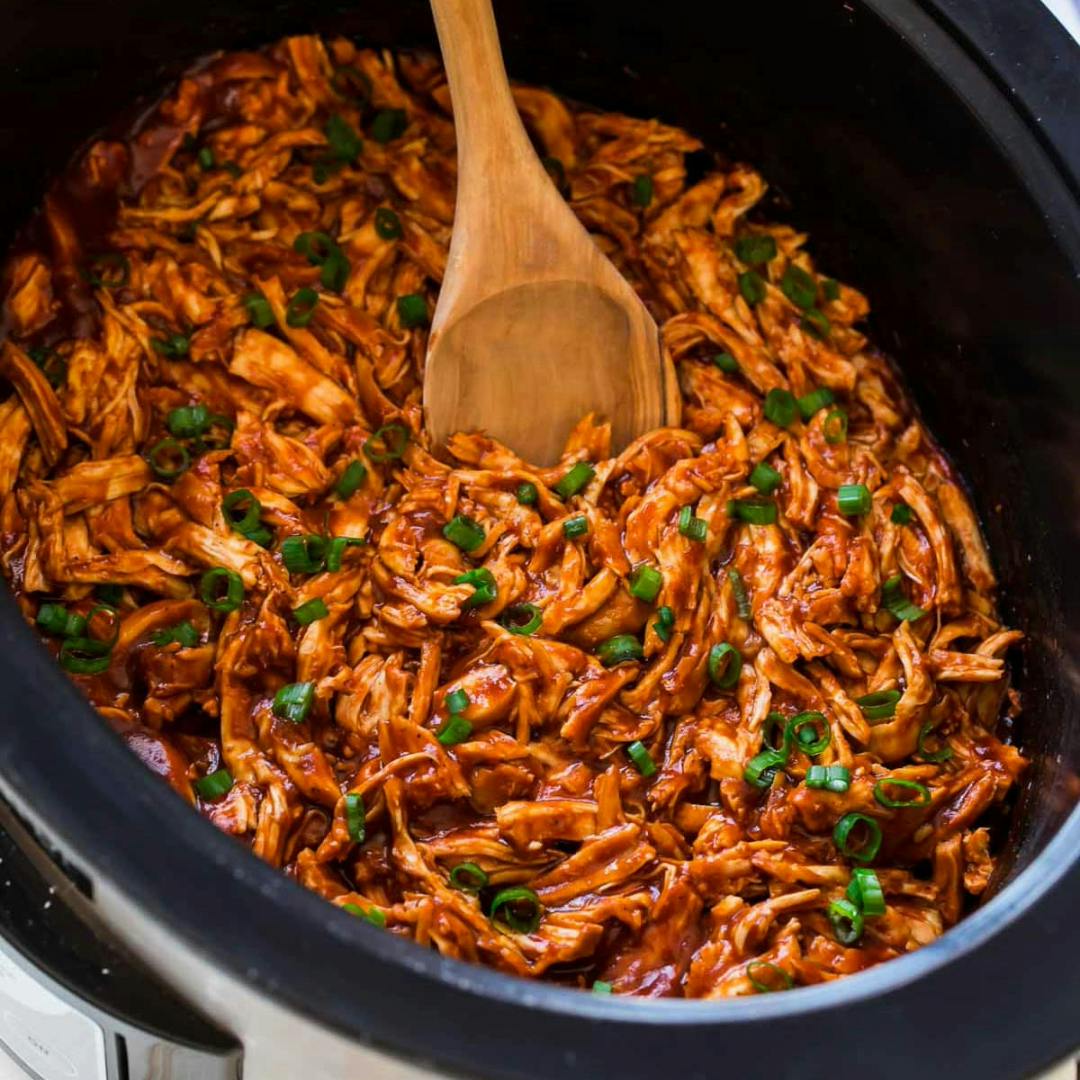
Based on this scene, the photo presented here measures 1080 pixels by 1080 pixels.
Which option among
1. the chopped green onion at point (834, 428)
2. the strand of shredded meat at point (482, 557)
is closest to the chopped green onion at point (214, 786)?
the strand of shredded meat at point (482, 557)

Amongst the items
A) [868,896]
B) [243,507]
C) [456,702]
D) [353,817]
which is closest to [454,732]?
[456,702]

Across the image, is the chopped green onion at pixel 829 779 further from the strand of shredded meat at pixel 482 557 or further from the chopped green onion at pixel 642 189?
the chopped green onion at pixel 642 189

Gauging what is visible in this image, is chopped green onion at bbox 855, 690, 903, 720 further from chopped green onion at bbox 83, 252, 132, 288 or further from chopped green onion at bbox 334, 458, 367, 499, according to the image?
chopped green onion at bbox 83, 252, 132, 288

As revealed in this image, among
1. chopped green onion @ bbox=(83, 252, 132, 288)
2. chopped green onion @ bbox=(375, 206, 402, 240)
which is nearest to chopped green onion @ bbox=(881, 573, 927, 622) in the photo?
chopped green onion @ bbox=(375, 206, 402, 240)

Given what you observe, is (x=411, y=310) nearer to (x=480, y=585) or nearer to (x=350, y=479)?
(x=350, y=479)

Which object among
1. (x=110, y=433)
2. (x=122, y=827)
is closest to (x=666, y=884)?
(x=122, y=827)

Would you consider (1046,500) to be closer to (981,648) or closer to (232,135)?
(981,648)
